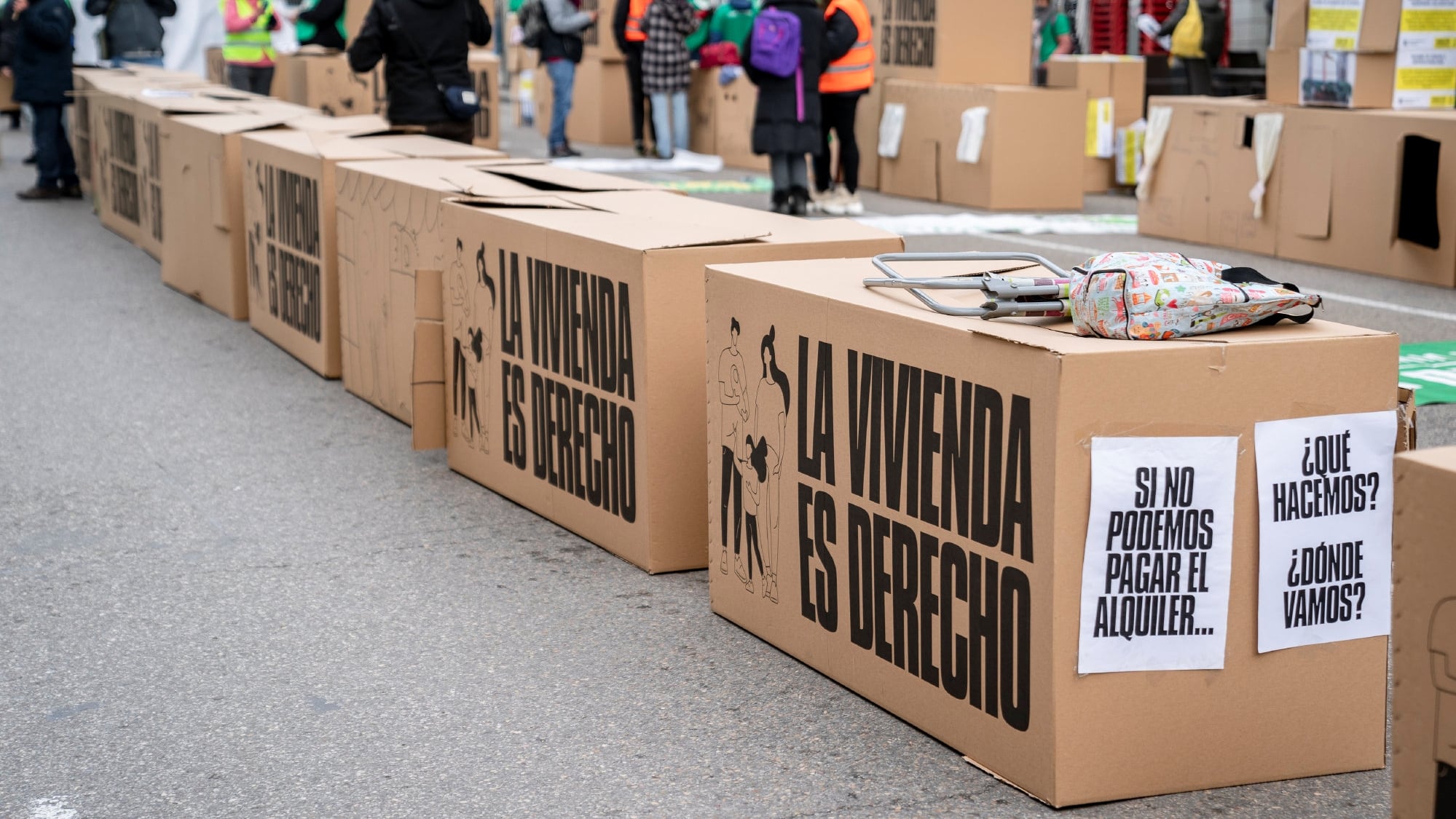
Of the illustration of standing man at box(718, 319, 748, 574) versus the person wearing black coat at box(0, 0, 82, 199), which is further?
the person wearing black coat at box(0, 0, 82, 199)

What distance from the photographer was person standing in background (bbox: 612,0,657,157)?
15930mm

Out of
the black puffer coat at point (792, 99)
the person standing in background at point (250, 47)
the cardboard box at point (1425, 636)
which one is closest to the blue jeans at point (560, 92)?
the person standing in background at point (250, 47)

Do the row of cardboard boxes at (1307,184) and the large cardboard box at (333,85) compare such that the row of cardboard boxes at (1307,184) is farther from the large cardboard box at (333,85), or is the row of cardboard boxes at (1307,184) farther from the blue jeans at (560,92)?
the large cardboard box at (333,85)

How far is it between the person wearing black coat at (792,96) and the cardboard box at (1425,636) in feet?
29.3

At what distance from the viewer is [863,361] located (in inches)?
125

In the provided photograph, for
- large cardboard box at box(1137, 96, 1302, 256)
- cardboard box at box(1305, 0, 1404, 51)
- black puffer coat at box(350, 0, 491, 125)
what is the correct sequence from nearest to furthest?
A: 1. black puffer coat at box(350, 0, 491, 125)
2. cardboard box at box(1305, 0, 1404, 51)
3. large cardboard box at box(1137, 96, 1302, 256)

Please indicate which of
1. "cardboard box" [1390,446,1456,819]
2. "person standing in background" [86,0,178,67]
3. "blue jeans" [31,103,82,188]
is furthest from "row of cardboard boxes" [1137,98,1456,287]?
"person standing in background" [86,0,178,67]

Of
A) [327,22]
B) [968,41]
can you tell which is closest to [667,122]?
[327,22]

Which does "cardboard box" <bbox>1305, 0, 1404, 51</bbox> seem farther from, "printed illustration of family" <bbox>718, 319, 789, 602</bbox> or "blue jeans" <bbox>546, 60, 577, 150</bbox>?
"blue jeans" <bbox>546, 60, 577, 150</bbox>

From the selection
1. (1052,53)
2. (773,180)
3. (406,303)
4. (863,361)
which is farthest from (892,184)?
(863,361)

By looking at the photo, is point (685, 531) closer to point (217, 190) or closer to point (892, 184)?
point (217, 190)

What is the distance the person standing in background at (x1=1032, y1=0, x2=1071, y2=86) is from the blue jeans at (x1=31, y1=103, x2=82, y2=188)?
988 centimetres

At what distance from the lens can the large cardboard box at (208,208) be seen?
7.51 m

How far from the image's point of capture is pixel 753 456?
3625mm
